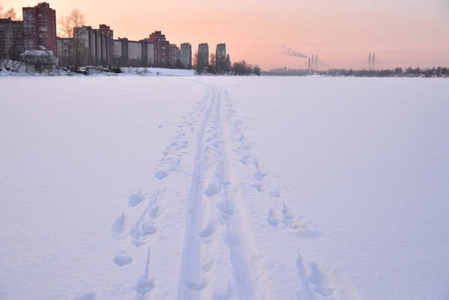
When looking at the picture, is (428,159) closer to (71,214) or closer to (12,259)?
(71,214)

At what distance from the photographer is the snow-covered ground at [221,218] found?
2.16m

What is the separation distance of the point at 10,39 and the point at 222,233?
58.6 metres

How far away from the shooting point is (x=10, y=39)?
4775cm

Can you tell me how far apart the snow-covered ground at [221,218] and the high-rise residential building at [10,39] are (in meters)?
40.7

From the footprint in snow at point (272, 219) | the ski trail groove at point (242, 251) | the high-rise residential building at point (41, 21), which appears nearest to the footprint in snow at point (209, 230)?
the ski trail groove at point (242, 251)

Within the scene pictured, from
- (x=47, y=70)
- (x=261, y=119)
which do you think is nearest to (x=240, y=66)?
(x=47, y=70)

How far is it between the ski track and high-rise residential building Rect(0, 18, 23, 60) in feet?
142

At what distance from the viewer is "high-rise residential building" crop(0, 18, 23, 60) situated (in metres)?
38.8

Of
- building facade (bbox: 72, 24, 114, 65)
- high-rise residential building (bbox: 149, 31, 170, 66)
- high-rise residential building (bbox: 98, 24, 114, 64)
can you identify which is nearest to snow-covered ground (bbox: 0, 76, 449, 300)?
building facade (bbox: 72, 24, 114, 65)

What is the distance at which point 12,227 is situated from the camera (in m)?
2.80

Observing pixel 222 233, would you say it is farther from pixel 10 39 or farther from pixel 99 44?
pixel 99 44

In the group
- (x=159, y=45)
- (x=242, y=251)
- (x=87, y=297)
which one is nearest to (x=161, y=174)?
(x=242, y=251)

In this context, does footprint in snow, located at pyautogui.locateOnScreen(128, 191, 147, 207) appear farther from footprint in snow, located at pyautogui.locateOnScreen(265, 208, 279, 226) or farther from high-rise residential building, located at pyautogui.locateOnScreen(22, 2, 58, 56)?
high-rise residential building, located at pyautogui.locateOnScreen(22, 2, 58, 56)

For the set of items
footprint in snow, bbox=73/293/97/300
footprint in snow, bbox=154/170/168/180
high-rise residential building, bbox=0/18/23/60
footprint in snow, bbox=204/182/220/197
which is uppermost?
high-rise residential building, bbox=0/18/23/60
